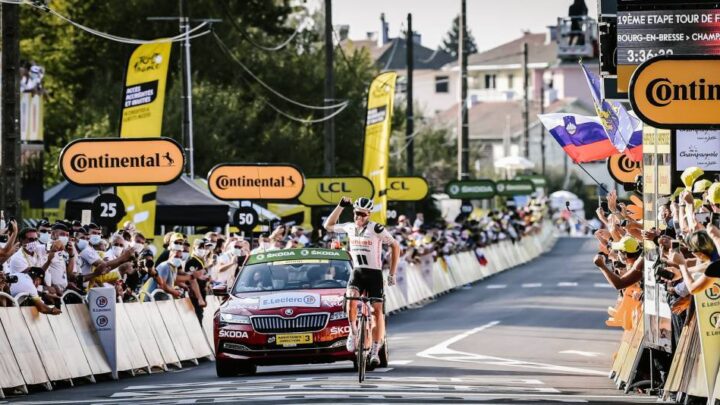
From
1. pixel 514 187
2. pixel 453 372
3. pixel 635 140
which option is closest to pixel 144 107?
pixel 635 140

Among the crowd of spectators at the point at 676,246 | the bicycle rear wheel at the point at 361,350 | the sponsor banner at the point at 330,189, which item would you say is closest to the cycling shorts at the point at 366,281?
the bicycle rear wheel at the point at 361,350

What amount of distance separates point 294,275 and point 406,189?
28314mm

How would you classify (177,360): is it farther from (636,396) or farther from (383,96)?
(383,96)

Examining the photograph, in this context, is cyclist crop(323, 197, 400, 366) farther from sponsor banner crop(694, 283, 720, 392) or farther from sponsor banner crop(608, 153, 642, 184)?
sponsor banner crop(608, 153, 642, 184)

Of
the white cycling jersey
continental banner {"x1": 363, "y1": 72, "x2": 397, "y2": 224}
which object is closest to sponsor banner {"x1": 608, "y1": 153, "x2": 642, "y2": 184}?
the white cycling jersey

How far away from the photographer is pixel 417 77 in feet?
566

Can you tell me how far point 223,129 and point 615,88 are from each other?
45186mm

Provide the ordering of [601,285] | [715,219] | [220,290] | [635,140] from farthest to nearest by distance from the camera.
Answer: [601,285] → [635,140] → [220,290] → [715,219]

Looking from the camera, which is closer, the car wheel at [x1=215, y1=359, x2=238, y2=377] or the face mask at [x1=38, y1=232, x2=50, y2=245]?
the car wheel at [x1=215, y1=359, x2=238, y2=377]

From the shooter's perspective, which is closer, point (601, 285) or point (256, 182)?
point (256, 182)

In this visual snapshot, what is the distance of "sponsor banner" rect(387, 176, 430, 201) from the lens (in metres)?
50.2

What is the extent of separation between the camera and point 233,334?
824 inches

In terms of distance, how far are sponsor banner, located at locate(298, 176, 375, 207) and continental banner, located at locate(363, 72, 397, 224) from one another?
377 centimetres

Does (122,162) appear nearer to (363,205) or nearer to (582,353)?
(582,353)
